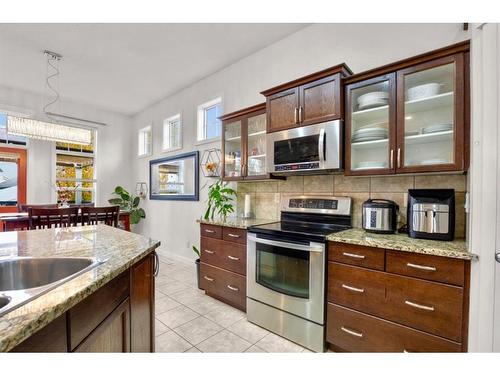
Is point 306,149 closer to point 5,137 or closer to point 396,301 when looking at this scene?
point 396,301

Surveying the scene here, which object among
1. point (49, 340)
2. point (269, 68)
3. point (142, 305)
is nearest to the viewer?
point (49, 340)

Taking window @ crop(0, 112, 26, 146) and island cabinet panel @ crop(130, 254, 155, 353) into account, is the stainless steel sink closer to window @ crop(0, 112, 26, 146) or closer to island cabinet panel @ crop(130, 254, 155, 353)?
island cabinet panel @ crop(130, 254, 155, 353)

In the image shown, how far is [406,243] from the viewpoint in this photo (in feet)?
4.90

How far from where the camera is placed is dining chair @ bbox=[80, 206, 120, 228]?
3070mm

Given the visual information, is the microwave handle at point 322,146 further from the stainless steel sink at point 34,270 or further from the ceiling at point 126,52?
the stainless steel sink at point 34,270

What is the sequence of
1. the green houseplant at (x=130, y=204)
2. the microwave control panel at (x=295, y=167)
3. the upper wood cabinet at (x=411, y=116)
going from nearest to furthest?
1. the upper wood cabinet at (x=411, y=116)
2. the microwave control panel at (x=295, y=167)
3. the green houseplant at (x=130, y=204)

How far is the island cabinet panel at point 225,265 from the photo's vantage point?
7.80 feet

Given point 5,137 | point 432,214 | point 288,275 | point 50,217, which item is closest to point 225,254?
point 288,275

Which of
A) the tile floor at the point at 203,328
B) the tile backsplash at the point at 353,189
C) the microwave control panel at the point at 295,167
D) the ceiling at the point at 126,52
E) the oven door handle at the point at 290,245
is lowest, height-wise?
the tile floor at the point at 203,328

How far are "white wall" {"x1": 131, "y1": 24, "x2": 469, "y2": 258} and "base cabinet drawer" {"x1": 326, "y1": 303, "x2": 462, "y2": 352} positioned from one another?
2070 mm

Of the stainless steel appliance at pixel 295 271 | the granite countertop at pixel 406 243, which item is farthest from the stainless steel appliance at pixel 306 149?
the granite countertop at pixel 406 243

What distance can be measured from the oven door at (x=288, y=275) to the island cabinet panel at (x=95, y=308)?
4.01ft

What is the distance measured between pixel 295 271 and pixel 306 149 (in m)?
1.06
